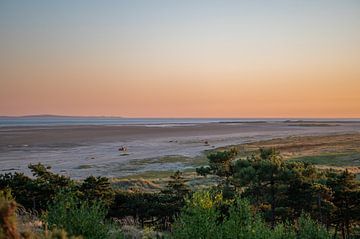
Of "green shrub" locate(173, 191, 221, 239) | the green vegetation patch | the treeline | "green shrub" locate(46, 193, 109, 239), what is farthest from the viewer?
the green vegetation patch

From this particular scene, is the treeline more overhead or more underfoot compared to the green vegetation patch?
more overhead

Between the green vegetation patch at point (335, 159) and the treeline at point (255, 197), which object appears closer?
the treeline at point (255, 197)

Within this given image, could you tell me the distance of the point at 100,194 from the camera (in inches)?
1075

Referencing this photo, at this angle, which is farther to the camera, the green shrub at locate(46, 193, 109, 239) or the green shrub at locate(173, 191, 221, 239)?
the green shrub at locate(173, 191, 221, 239)

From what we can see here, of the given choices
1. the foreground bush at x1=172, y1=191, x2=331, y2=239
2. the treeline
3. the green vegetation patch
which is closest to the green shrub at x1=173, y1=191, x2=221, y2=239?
the foreground bush at x1=172, y1=191, x2=331, y2=239

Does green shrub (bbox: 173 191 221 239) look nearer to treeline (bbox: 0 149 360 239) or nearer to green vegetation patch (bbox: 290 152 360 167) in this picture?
treeline (bbox: 0 149 360 239)

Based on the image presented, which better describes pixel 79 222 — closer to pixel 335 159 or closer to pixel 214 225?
pixel 214 225

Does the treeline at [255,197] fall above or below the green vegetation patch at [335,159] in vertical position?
above

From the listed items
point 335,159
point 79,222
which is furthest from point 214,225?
point 335,159

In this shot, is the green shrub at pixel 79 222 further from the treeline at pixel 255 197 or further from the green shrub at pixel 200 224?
the green shrub at pixel 200 224

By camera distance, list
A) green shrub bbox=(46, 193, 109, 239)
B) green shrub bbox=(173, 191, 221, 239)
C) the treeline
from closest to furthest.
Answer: green shrub bbox=(46, 193, 109, 239), green shrub bbox=(173, 191, 221, 239), the treeline

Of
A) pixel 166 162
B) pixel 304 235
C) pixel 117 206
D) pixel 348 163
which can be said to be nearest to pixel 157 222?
pixel 117 206

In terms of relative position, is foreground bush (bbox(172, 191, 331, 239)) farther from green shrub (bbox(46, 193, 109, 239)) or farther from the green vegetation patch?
the green vegetation patch

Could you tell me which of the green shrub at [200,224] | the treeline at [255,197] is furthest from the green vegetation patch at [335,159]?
the green shrub at [200,224]
